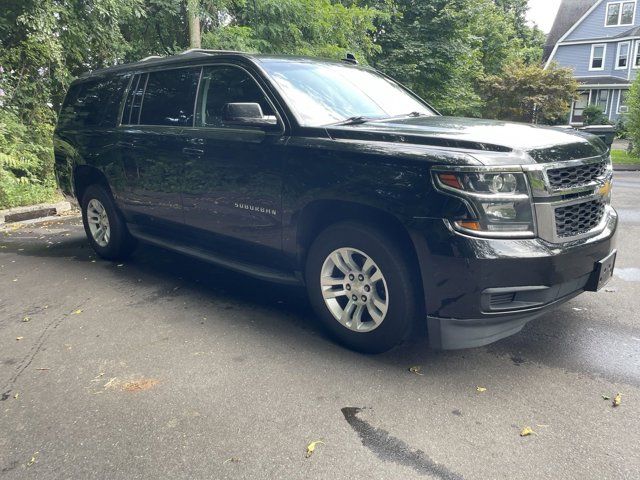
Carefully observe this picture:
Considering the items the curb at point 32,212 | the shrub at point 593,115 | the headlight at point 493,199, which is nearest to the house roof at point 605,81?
the shrub at point 593,115

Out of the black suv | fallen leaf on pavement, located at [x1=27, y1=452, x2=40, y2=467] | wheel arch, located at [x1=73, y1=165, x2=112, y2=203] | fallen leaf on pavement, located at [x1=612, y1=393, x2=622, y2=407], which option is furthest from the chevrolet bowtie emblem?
wheel arch, located at [x1=73, y1=165, x2=112, y2=203]

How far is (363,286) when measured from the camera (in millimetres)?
3398

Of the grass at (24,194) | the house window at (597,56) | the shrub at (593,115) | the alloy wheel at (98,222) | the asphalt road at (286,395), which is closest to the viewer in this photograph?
the asphalt road at (286,395)

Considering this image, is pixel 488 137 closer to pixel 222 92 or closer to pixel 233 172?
pixel 233 172

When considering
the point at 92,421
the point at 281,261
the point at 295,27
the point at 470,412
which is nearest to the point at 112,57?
the point at 295,27

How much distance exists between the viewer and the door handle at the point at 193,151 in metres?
4.35

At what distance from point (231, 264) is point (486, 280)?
84.2 inches

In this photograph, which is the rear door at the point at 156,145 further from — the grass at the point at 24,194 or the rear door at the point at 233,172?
the grass at the point at 24,194

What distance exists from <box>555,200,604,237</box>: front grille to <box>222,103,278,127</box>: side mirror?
197cm

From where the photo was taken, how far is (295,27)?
11164 millimetres

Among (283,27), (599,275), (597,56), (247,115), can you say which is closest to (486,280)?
(599,275)

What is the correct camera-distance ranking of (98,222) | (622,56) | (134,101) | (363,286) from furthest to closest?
(622,56) < (98,222) < (134,101) < (363,286)

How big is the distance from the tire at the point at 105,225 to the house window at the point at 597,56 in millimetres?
36902

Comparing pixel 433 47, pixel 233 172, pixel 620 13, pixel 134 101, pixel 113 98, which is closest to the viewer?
pixel 233 172
